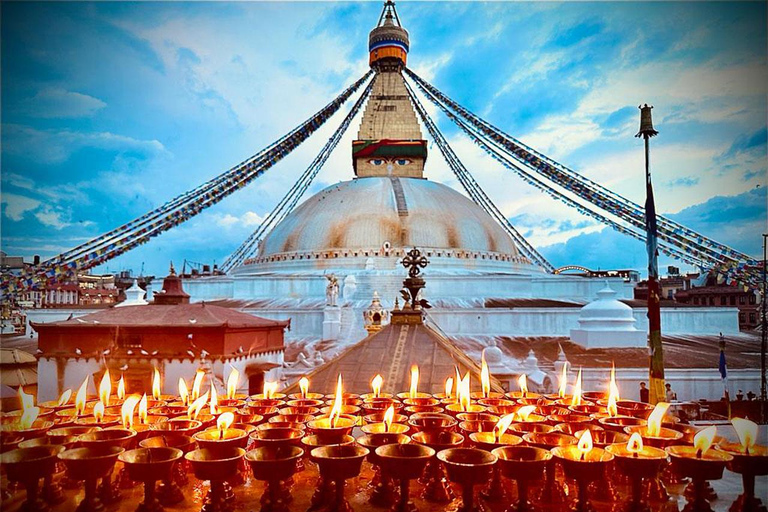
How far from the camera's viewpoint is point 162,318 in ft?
35.4

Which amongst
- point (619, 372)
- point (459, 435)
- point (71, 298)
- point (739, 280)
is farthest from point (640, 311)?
point (71, 298)

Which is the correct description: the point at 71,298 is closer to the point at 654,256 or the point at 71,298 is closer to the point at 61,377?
the point at 61,377

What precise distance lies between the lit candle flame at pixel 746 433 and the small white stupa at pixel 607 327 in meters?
Result: 13.2

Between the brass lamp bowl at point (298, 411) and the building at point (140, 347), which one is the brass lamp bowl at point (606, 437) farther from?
the building at point (140, 347)

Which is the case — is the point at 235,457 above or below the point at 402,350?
below

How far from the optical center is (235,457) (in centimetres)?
203

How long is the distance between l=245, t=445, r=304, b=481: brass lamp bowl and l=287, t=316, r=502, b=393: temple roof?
1552 millimetres

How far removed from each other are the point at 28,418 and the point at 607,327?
572 inches

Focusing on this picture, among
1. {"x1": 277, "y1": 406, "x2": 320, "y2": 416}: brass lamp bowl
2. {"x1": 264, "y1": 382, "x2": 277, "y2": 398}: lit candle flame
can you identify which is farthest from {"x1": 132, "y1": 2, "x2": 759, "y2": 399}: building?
{"x1": 277, "y1": 406, "x2": 320, "y2": 416}: brass lamp bowl

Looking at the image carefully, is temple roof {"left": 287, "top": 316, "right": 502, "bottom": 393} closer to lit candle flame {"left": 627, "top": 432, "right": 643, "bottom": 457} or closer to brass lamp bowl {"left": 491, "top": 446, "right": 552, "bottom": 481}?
brass lamp bowl {"left": 491, "top": 446, "right": 552, "bottom": 481}

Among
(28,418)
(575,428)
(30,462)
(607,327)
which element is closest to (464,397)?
(575,428)

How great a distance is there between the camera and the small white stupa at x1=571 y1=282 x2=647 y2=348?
1446 cm

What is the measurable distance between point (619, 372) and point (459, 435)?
9989mm

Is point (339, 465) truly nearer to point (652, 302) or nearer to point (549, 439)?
point (549, 439)
